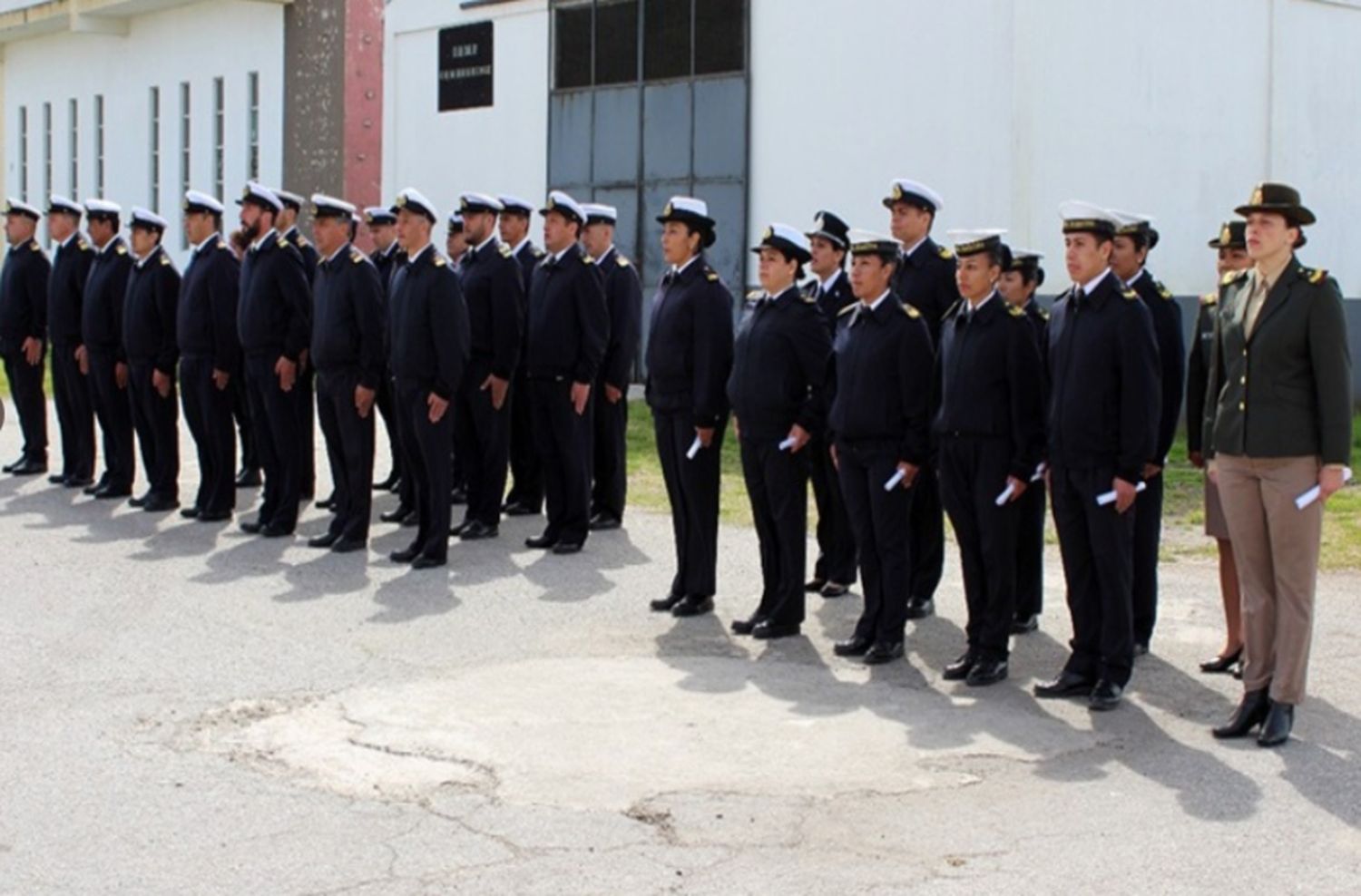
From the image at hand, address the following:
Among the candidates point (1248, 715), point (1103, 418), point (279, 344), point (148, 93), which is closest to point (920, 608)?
point (1103, 418)

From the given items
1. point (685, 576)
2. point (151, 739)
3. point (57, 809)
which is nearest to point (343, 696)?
point (151, 739)

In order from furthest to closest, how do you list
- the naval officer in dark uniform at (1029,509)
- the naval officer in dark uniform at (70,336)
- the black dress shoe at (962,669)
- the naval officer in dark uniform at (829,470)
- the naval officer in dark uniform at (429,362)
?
1. the naval officer in dark uniform at (70,336)
2. the naval officer in dark uniform at (429,362)
3. the naval officer in dark uniform at (829,470)
4. the naval officer in dark uniform at (1029,509)
5. the black dress shoe at (962,669)

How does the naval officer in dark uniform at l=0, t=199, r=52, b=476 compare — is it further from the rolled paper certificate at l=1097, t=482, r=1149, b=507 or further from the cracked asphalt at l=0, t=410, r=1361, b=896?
the rolled paper certificate at l=1097, t=482, r=1149, b=507

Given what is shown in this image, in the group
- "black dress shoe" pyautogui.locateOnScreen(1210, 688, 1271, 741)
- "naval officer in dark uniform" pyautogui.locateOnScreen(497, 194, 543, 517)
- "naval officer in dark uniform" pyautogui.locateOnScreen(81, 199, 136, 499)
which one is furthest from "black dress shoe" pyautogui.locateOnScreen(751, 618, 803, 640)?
"naval officer in dark uniform" pyautogui.locateOnScreen(81, 199, 136, 499)

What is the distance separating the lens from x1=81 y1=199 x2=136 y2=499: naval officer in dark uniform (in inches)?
556

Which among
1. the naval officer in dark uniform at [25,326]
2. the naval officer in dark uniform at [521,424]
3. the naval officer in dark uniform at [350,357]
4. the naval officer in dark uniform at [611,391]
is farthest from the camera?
the naval officer in dark uniform at [25,326]

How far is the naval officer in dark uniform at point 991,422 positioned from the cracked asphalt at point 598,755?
269 mm

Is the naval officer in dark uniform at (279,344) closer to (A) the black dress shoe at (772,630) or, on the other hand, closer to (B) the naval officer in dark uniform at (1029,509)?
(A) the black dress shoe at (772,630)

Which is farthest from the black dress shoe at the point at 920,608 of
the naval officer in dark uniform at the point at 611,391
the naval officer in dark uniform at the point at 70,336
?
the naval officer in dark uniform at the point at 70,336

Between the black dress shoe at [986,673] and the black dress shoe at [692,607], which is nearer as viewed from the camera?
the black dress shoe at [986,673]

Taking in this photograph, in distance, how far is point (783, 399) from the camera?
9258 millimetres

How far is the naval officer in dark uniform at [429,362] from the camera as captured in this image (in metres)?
11.3

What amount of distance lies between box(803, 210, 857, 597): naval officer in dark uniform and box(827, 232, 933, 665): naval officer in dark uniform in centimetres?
106

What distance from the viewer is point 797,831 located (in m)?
6.16
